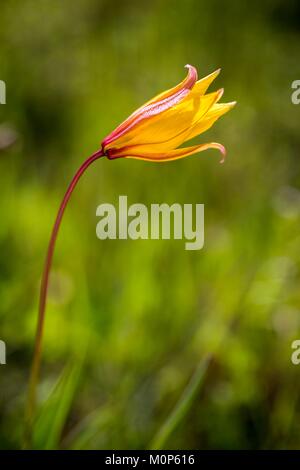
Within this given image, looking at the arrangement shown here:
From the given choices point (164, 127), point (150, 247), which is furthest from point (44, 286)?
point (150, 247)

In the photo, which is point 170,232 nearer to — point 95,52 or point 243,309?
point 243,309

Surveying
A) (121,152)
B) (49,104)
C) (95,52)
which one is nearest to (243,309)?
(121,152)

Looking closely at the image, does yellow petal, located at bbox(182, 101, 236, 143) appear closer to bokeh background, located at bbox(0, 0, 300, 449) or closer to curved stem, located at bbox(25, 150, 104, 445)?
curved stem, located at bbox(25, 150, 104, 445)

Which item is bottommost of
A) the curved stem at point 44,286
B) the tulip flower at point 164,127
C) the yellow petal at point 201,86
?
the curved stem at point 44,286

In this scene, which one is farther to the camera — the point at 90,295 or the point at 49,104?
the point at 49,104

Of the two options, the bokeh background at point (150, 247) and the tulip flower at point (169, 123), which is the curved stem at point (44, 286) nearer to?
the tulip flower at point (169, 123)

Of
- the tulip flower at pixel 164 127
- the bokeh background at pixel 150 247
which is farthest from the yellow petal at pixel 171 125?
the bokeh background at pixel 150 247
